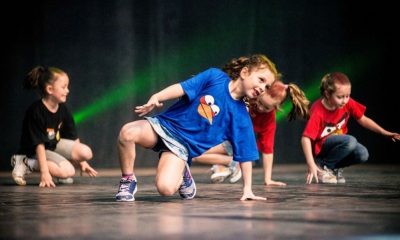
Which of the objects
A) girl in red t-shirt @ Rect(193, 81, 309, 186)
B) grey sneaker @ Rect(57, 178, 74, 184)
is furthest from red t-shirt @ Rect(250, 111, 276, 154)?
grey sneaker @ Rect(57, 178, 74, 184)

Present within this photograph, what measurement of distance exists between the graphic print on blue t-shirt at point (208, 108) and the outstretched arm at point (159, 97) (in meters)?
0.11

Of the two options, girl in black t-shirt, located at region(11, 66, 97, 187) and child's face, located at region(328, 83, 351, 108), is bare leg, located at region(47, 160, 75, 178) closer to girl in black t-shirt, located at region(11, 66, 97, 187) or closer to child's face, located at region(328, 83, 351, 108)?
girl in black t-shirt, located at region(11, 66, 97, 187)

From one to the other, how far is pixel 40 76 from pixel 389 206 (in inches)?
100

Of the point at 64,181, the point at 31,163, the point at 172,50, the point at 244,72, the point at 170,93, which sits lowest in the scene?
the point at 64,181

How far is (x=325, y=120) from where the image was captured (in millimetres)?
4836

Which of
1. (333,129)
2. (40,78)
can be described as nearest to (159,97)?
(40,78)

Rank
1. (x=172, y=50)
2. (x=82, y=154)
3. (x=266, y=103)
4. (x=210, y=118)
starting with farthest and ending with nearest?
(x=172, y=50)
(x=82, y=154)
(x=266, y=103)
(x=210, y=118)

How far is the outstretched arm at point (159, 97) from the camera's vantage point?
10.6 feet

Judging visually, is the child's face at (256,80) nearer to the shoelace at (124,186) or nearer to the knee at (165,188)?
the knee at (165,188)

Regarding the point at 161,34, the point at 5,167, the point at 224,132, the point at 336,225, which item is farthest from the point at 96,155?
the point at 336,225

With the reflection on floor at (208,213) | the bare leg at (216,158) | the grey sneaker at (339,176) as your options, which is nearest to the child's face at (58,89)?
the reflection on floor at (208,213)

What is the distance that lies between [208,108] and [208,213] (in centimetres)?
81

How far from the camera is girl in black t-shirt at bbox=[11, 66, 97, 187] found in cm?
475

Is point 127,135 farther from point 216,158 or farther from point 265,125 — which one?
point 216,158
